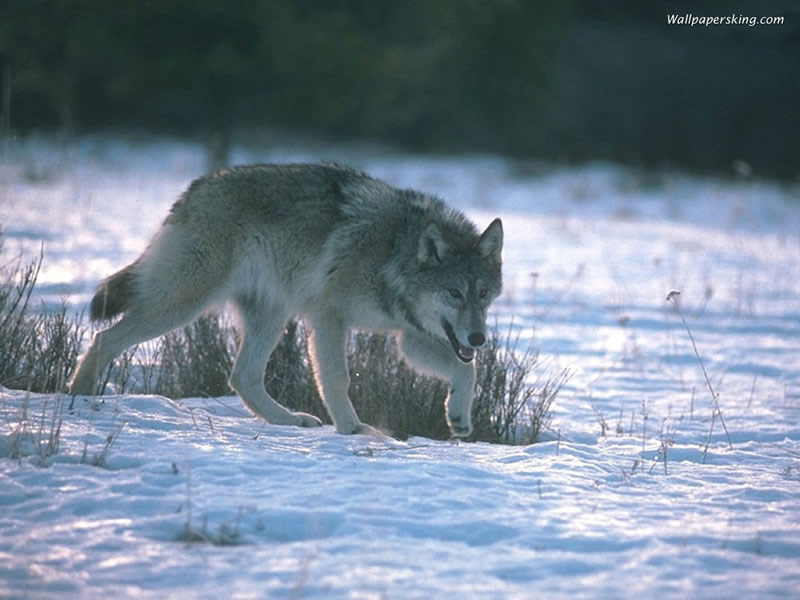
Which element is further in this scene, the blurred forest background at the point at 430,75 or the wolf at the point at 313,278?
the blurred forest background at the point at 430,75

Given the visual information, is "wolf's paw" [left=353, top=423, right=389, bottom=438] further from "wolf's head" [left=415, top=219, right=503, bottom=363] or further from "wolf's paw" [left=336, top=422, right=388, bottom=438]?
"wolf's head" [left=415, top=219, right=503, bottom=363]

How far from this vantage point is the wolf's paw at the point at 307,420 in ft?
18.7

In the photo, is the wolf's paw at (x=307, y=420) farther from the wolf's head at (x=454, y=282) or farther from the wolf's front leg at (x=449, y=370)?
the wolf's head at (x=454, y=282)

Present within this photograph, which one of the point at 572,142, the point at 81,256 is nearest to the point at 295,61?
the point at 81,256

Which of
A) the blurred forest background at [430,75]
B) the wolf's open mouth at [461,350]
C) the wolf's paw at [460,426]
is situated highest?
the blurred forest background at [430,75]

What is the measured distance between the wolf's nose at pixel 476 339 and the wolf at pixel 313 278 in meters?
0.09

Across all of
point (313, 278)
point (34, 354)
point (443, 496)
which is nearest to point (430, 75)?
point (313, 278)

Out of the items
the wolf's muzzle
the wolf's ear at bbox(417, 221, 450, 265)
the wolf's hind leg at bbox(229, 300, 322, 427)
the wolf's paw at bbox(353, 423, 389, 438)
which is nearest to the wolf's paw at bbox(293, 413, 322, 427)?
the wolf's hind leg at bbox(229, 300, 322, 427)

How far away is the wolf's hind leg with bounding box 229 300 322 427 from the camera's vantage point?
225 inches

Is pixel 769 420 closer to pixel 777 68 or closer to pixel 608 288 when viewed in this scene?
pixel 608 288

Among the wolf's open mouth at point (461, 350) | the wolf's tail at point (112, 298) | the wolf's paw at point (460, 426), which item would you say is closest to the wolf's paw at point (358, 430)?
the wolf's paw at point (460, 426)

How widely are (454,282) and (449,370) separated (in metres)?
0.60

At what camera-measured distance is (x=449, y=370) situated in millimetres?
5562

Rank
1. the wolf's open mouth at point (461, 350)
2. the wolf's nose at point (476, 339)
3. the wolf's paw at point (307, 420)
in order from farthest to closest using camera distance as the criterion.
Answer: the wolf's paw at point (307, 420)
the wolf's open mouth at point (461, 350)
the wolf's nose at point (476, 339)
